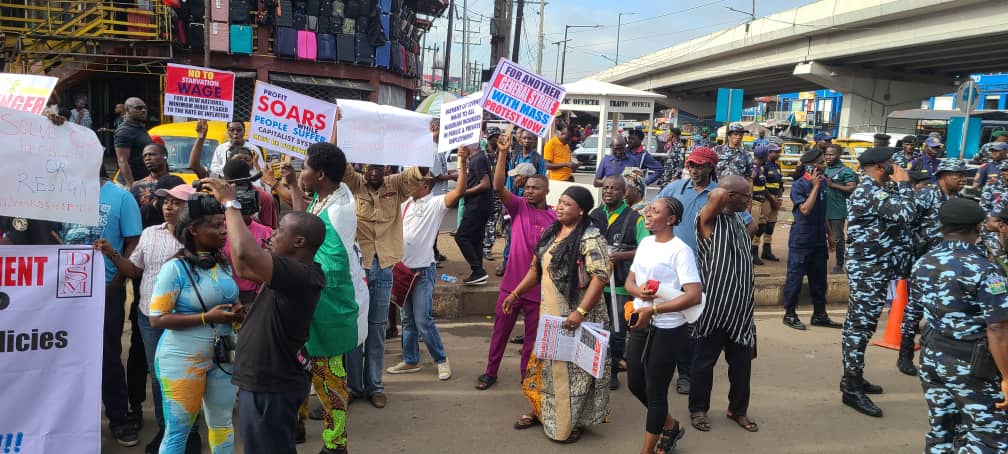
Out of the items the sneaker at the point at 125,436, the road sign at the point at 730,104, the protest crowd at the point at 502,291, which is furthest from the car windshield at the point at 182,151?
the road sign at the point at 730,104

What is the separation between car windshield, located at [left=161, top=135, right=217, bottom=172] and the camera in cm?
988

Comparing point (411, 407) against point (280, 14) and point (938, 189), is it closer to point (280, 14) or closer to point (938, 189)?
point (938, 189)

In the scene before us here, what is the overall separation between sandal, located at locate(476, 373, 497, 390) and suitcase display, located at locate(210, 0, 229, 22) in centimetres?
1972

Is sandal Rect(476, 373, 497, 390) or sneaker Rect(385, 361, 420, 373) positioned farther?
sneaker Rect(385, 361, 420, 373)

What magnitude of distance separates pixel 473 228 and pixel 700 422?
3.63m

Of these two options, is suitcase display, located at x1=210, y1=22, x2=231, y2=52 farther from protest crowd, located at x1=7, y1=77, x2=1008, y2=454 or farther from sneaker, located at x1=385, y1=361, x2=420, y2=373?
sneaker, located at x1=385, y1=361, x2=420, y2=373

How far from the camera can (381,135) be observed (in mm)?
5516

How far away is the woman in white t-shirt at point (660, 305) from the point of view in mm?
4168

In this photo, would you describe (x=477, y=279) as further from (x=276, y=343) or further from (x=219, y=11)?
(x=219, y=11)

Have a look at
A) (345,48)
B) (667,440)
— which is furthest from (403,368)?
(345,48)

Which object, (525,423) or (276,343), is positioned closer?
(276,343)

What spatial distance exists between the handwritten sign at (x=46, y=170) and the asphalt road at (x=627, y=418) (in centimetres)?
159

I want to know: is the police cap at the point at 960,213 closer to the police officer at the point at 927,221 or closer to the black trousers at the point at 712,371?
the black trousers at the point at 712,371

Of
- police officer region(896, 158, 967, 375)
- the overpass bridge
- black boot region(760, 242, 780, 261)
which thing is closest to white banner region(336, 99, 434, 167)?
police officer region(896, 158, 967, 375)
